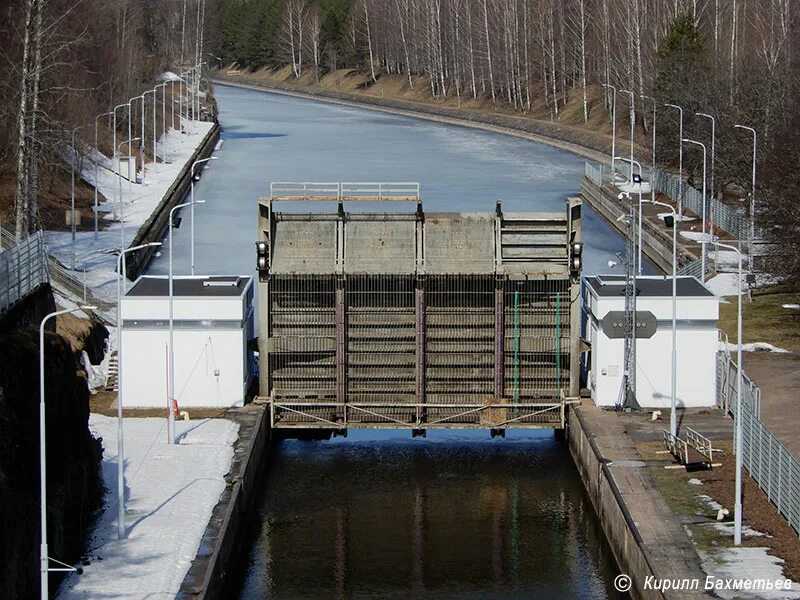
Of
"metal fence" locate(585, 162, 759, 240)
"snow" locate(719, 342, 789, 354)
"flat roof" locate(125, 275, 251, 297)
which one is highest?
"metal fence" locate(585, 162, 759, 240)

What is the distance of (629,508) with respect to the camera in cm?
2614

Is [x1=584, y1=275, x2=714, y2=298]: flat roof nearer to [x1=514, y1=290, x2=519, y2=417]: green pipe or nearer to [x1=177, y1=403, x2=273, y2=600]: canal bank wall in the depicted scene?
[x1=514, y1=290, x2=519, y2=417]: green pipe

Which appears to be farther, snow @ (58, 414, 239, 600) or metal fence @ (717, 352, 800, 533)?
metal fence @ (717, 352, 800, 533)

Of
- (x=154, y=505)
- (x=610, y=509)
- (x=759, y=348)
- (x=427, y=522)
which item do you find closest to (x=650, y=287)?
(x=759, y=348)

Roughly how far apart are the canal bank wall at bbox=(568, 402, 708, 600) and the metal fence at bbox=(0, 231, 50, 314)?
11.3 m

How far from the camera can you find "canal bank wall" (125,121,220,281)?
190 ft

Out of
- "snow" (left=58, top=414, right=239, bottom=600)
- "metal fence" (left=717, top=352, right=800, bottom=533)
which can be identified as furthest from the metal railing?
"metal fence" (left=717, top=352, right=800, bottom=533)

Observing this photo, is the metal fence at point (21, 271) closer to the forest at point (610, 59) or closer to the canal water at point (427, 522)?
the canal water at point (427, 522)

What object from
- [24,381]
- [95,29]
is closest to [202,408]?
[24,381]

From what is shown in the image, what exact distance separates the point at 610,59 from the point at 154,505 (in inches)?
3363

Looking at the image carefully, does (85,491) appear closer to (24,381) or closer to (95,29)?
(24,381)

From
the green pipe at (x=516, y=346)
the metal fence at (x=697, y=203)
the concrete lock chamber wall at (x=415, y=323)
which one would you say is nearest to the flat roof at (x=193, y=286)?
the concrete lock chamber wall at (x=415, y=323)

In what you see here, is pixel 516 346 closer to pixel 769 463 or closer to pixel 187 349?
pixel 187 349

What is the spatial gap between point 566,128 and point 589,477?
3311 inches
